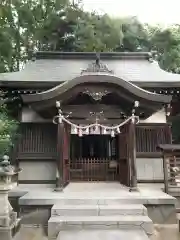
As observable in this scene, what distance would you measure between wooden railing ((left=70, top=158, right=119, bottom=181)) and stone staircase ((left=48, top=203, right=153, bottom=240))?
371 cm

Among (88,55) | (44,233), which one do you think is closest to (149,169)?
(44,233)

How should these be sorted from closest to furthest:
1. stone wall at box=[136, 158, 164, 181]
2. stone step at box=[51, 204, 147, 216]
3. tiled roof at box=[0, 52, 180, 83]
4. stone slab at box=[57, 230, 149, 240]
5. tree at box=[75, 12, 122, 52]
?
1. stone slab at box=[57, 230, 149, 240]
2. stone step at box=[51, 204, 147, 216]
3. stone wall at box=[136, 158, 164, 181]
4. tiled roof at box=[0, 52, 180, 83]
5. tree at box=[75, 12, 122, 52]

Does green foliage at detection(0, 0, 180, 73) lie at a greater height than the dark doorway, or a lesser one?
greater

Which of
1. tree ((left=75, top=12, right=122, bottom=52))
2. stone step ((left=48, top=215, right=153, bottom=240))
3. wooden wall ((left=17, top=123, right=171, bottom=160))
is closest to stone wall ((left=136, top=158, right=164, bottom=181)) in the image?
wooden wall ((left=17, top=123, right=171, bottom=160))

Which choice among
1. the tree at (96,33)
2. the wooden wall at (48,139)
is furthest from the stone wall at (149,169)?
the tree at (96,33)

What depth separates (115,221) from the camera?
20.1 feet

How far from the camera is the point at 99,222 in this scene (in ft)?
20.1

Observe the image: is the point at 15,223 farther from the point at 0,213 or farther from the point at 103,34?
the point at 103,34

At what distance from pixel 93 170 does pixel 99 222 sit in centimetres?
462

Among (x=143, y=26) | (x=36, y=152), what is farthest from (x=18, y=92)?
(x=143, y=26)

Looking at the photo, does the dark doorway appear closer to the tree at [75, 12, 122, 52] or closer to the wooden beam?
the wooden beam

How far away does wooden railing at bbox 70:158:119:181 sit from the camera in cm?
1065

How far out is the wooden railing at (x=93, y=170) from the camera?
10.6 metres

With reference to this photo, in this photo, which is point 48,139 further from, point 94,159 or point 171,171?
point 171,171
